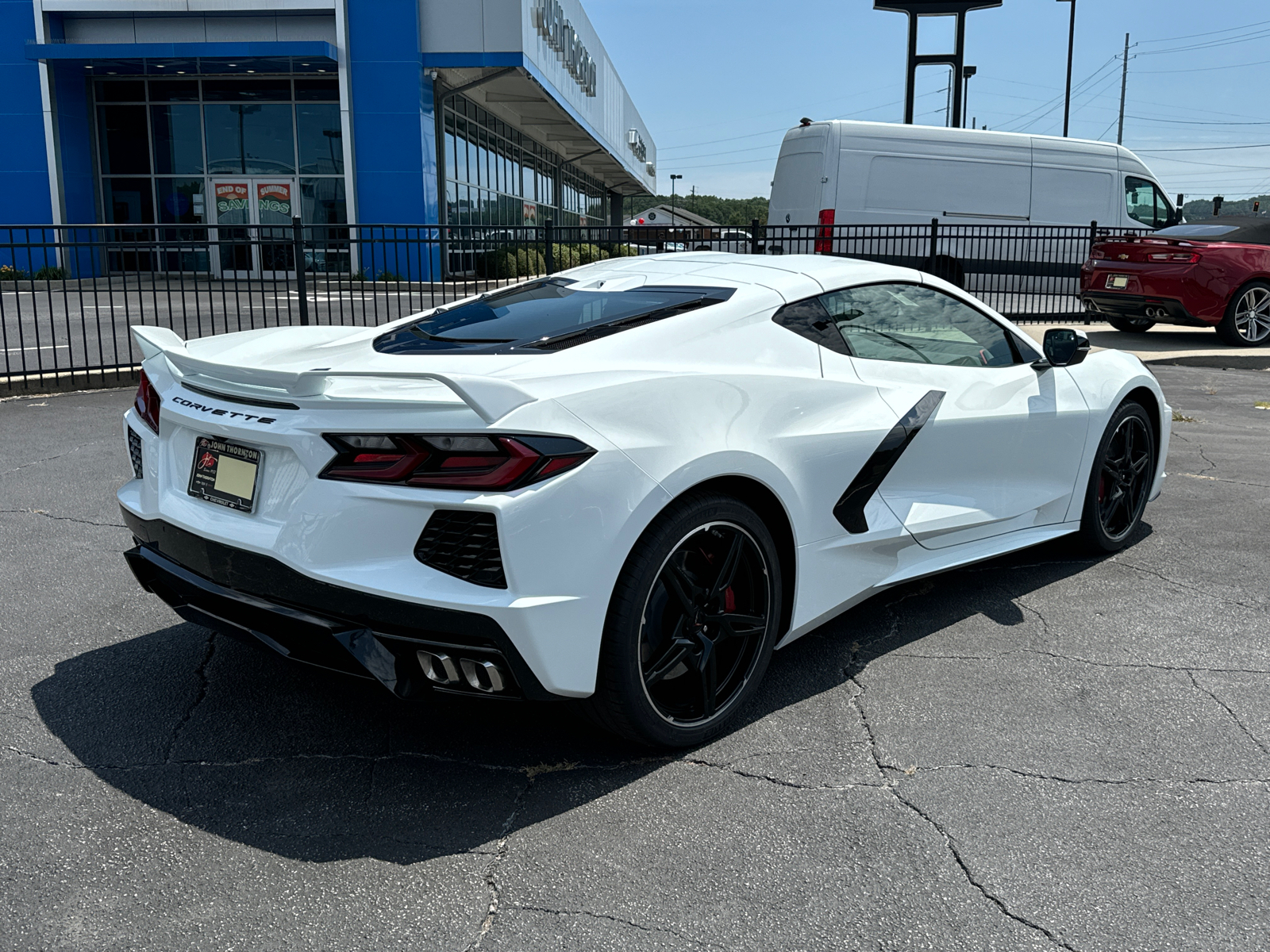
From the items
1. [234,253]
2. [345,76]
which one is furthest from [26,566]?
[345,76]

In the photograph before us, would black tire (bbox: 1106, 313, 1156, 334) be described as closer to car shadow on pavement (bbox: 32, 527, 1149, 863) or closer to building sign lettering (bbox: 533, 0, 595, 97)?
car shadow on pavement (bbox: 32, 527, 1149, 863)

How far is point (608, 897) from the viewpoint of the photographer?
7.88 ft

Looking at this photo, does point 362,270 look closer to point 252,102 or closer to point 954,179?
point 954,179

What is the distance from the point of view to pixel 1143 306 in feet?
43.2

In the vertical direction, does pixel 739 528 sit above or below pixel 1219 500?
above

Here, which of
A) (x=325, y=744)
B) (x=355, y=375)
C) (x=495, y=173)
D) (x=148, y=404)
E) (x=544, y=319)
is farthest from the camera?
(x=495, y=173)

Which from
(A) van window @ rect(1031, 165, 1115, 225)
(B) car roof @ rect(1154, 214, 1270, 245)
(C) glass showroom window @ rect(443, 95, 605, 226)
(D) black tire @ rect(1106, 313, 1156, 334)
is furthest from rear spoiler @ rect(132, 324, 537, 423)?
(C) glass showroom window @ rect(443, 95, 605, 226)

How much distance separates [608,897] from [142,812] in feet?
A: 4.13

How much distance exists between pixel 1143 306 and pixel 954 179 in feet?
15.7

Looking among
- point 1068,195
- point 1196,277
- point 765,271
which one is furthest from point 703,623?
point 1068,195

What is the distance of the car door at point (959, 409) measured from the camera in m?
3.66

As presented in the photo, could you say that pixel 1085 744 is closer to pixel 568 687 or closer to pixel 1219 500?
pixel 568 687

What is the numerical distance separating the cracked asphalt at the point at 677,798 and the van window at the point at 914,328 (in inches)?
41.1

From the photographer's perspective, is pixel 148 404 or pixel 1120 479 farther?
pixel 1120 479
